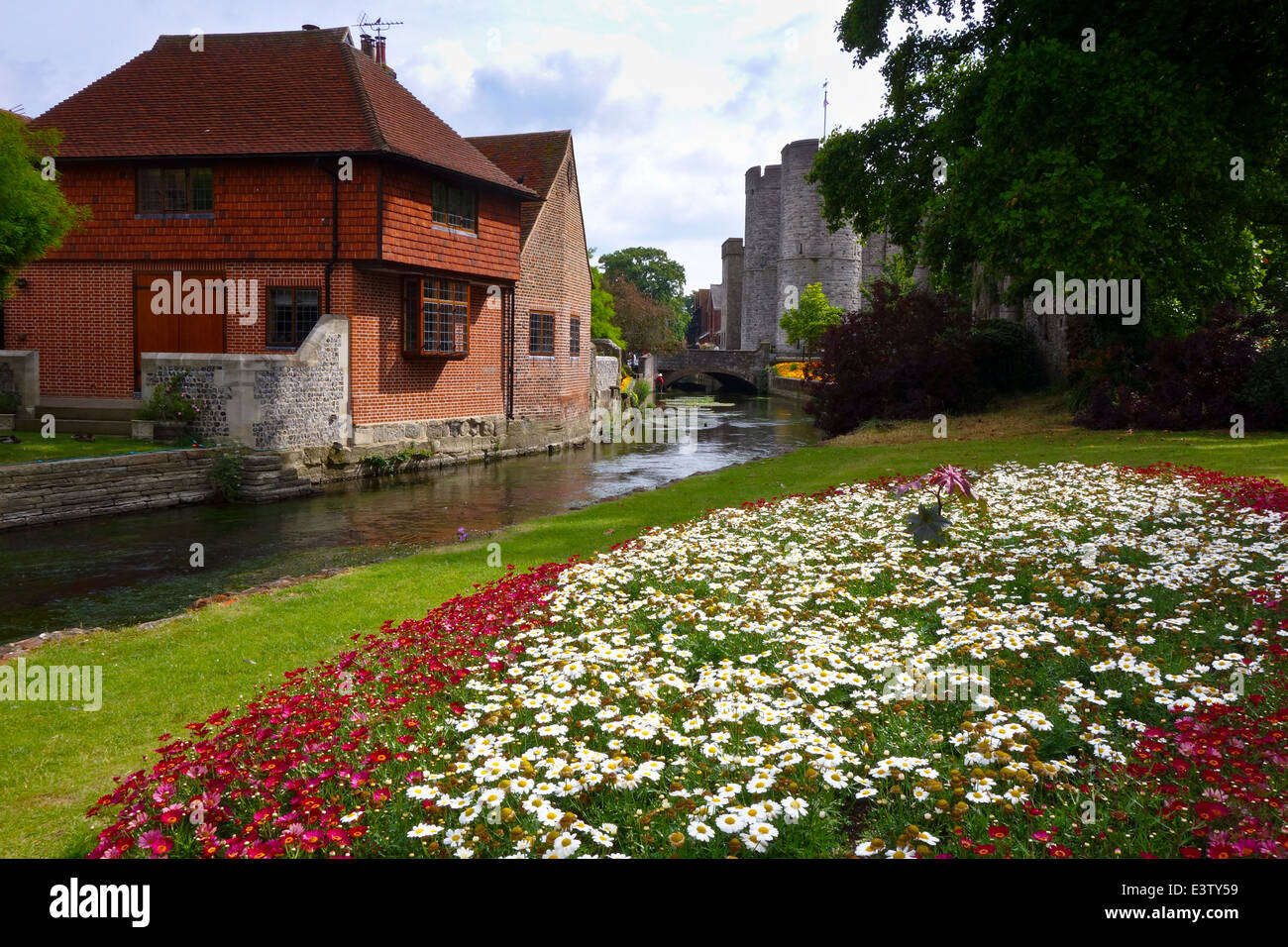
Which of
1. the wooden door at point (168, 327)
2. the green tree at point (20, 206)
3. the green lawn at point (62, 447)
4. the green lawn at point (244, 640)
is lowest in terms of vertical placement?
the green lawn at point (244, 640)

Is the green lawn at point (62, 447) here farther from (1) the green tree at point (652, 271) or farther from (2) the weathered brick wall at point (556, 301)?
(1) the green tree at point (652, 271)

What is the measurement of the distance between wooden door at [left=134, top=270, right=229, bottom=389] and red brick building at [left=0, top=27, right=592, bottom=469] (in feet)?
0.18

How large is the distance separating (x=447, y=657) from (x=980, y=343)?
26.8 metres

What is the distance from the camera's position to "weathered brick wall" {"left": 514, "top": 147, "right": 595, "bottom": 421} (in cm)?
3181

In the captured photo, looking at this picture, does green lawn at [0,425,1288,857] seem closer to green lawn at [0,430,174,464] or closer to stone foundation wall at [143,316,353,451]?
stone foundation wall at [143,316,353,451]

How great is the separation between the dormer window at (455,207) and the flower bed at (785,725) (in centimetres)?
1990

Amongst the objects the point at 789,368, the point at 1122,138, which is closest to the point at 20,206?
the point at 1122,138

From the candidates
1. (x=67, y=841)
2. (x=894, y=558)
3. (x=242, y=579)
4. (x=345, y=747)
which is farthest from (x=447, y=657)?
(x=242, y=579)

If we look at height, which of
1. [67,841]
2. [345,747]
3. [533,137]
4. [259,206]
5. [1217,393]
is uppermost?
[533,137]

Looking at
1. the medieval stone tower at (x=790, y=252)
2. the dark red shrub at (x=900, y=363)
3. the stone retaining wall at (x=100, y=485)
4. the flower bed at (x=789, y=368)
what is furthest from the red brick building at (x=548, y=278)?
the medieval stone tower at (x=790, y=252)

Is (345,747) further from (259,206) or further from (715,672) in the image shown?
(259,206)

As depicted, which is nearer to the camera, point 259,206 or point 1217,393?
point 1217,393

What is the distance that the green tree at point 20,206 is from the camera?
16.9 m

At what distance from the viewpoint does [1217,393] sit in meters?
20.5
